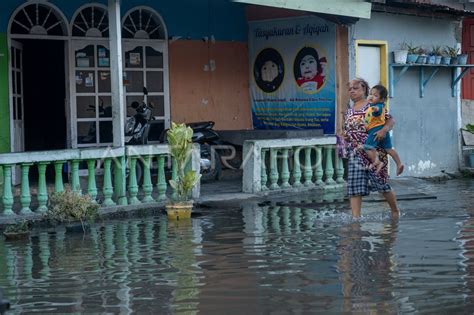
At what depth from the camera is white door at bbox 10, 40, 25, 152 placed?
13.8 metres

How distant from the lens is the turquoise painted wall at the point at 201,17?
15.5 meters

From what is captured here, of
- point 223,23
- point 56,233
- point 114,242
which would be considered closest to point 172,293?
point 114,242

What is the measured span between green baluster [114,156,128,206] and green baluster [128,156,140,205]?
0.10 m

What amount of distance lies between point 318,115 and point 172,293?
29.1 feet

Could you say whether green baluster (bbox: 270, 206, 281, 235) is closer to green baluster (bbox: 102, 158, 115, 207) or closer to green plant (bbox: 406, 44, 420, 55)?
green baluster (bbox: 102, 158, 115, 207)

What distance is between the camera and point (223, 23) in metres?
16.3

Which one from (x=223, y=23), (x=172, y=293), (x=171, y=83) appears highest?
(x=223, y=23)

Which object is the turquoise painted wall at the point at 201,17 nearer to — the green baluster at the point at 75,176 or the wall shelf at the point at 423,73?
the wall shelf at the point at 423,73

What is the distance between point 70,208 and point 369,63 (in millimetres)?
6826

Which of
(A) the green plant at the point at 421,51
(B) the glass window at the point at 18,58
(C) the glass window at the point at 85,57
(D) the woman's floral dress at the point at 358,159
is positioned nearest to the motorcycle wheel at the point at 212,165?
(C) the glass window at the point at 85,57

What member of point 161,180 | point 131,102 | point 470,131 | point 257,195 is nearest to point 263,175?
point 257,195

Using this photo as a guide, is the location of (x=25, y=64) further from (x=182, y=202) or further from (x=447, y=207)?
(x=447, y=207)

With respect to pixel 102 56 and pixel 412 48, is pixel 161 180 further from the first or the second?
pixel 412 48

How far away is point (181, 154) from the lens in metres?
11.9
